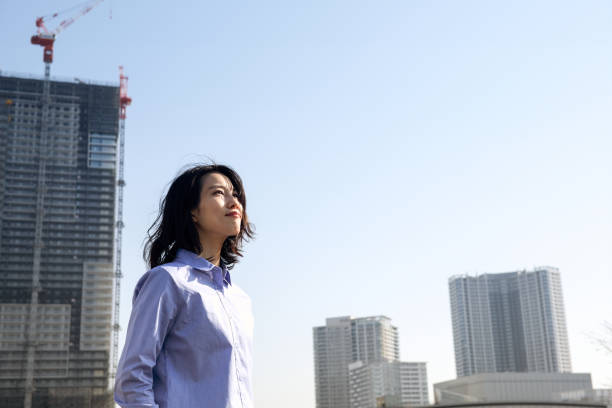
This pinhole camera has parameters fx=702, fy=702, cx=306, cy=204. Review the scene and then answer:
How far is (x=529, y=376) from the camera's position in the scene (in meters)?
68.8

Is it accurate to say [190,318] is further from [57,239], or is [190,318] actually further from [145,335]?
[57,239]

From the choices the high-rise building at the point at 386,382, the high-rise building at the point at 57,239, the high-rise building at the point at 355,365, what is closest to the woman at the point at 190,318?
the high-rise building at the point at 57,239

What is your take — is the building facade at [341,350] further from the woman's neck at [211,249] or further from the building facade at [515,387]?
the woman's neck at [211,249]

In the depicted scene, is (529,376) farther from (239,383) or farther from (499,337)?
(239,383)

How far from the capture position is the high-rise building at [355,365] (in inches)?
3108

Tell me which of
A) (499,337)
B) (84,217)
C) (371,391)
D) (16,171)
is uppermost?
(16,171)

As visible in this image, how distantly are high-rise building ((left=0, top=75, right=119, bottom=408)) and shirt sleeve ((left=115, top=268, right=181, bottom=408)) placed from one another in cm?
5205

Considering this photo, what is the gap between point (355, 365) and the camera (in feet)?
261

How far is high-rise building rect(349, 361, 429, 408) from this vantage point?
77312 mm

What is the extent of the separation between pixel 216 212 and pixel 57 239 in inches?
2160

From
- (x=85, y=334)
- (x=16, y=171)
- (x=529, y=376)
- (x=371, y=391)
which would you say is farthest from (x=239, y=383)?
(x=371, y=391)

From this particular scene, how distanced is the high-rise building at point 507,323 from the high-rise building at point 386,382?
727 centimetres

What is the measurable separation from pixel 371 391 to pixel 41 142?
44.1 m

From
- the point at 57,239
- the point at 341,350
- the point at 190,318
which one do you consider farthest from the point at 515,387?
the point at 190,318
